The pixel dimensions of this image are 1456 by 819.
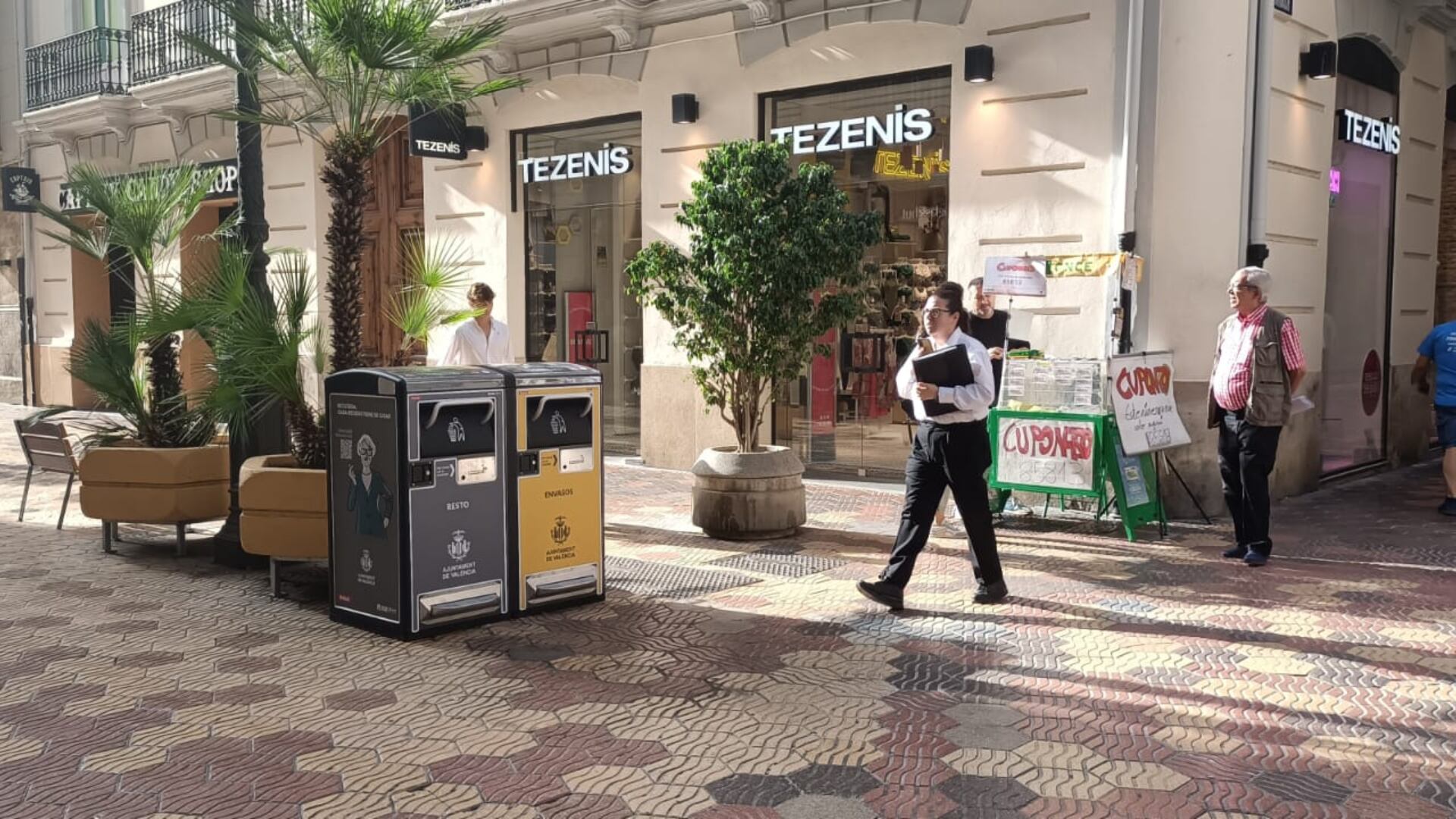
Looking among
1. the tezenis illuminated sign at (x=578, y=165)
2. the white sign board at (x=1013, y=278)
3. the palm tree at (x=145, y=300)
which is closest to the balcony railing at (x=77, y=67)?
the tezenis illuminated sign at (x=578, y=165)

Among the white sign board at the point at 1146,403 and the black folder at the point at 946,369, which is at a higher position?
the black folder at the point at 946,369

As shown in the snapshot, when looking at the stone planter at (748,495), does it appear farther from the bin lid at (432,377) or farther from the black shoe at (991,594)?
the bin lid at (432,377)

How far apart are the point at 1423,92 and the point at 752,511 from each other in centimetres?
903

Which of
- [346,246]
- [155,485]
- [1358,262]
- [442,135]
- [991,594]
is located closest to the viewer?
[991,594]

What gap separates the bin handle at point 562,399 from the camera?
646 centimetres

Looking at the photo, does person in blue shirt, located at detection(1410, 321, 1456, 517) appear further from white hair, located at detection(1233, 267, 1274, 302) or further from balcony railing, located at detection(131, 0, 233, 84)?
balcony railing, located at detection(131, 0, 233, 84)

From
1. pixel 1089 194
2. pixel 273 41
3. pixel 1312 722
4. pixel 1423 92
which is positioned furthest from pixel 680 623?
pixel 1423 92

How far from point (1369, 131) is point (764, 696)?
9.30m

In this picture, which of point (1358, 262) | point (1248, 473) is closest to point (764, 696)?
point (1248, 473)

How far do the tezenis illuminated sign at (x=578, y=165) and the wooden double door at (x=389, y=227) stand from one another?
2525mm

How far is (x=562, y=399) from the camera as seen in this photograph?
21.6ft

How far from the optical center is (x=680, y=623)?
6.34 meters

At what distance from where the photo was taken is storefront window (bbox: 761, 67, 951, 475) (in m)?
11.0

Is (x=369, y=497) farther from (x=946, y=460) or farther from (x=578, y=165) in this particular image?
(x=578, y=165)
